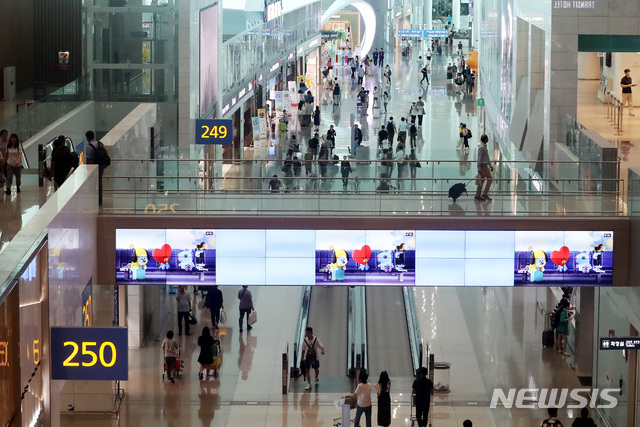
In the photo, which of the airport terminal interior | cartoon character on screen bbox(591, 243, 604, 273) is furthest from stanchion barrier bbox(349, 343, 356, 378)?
cartoon character on screen bbox(591, 243, 604, 273)

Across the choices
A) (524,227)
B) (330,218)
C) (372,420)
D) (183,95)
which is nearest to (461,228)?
(524,227)

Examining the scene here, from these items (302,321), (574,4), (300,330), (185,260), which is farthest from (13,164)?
(574,4)

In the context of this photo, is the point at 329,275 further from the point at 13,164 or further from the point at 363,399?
the point at 13,164

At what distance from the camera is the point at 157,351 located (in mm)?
19625

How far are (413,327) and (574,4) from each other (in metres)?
6.87

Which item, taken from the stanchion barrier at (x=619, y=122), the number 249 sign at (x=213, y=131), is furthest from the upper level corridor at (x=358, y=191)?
the stanchion barrier at (x=619, y=122)

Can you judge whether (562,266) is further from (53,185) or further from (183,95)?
(183,95)

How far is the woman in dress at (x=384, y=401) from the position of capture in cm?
1560

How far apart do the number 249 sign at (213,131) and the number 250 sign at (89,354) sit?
→ 11518 mm

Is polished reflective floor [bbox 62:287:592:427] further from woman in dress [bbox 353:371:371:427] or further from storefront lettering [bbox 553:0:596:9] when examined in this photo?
storefront lettering [bbox 553:0:596:9]

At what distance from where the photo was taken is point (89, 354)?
11.7 metres

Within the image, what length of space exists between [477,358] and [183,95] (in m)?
10.5

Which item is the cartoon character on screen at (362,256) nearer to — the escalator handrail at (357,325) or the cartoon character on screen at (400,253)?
the cartoon character on screen at (400,253)

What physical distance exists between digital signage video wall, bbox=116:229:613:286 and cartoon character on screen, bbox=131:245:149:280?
0.05 ft
